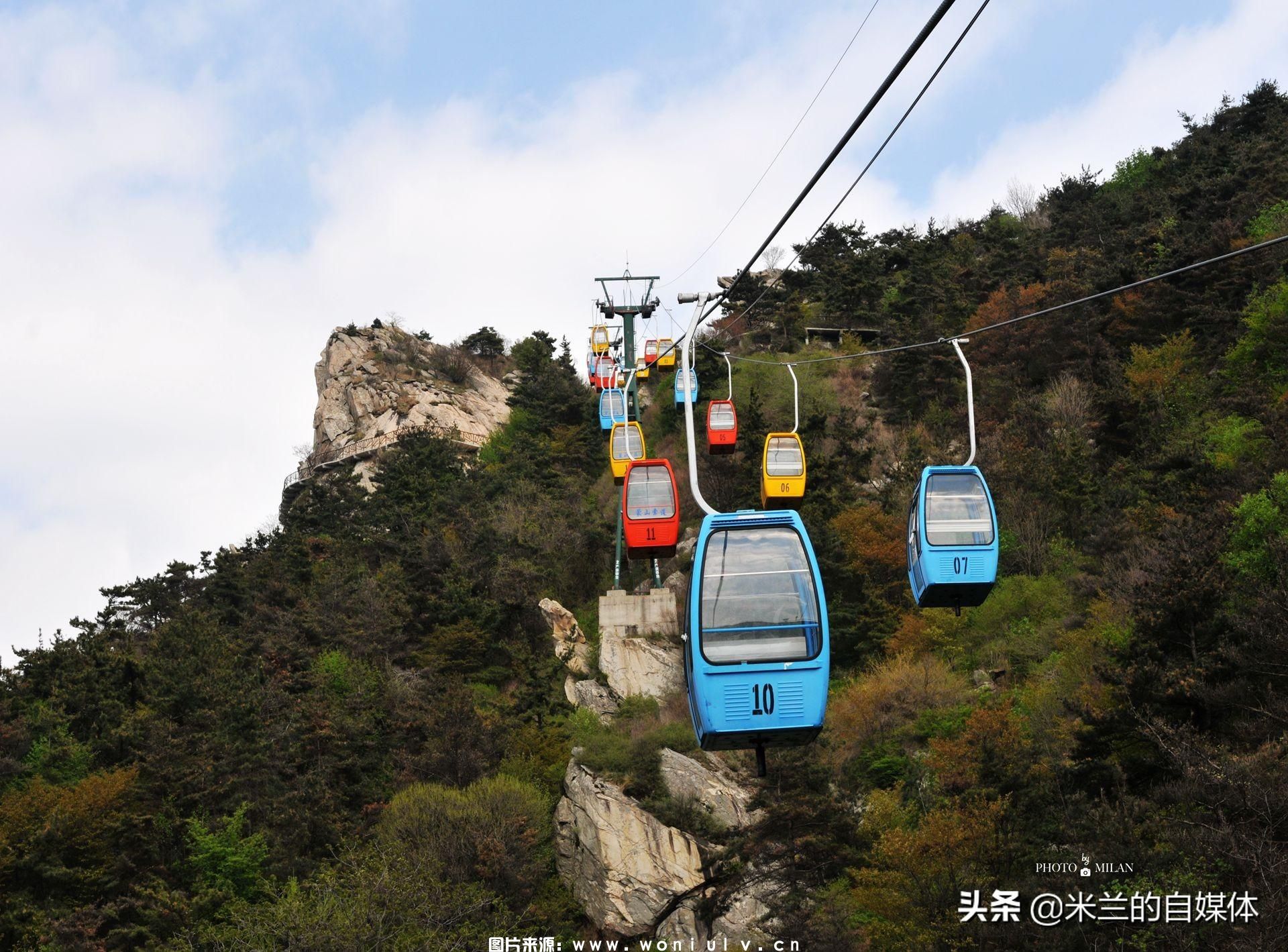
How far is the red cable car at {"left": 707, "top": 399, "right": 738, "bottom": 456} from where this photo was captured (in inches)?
1309

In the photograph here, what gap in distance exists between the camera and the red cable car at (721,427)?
109 feet

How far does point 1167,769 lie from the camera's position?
20391 mm

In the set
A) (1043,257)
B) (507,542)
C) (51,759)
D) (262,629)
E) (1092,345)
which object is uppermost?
(1043,257)

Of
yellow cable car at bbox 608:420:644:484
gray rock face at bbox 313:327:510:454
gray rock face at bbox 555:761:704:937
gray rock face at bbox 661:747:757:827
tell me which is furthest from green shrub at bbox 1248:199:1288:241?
gray rock face at bbox 313:327:510:454

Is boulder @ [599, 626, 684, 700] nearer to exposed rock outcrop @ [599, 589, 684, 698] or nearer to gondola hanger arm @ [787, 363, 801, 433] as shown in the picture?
exposed rock outcrop @ [599, 589, 684, 698]

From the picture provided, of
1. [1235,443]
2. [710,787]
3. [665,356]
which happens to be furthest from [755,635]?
[665,356]

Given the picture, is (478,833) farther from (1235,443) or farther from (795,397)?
(1235,443)

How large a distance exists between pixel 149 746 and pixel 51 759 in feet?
10.3

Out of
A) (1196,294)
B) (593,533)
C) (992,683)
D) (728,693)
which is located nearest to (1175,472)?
(992,683)

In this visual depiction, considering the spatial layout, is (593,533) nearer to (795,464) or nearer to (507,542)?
(507,542)

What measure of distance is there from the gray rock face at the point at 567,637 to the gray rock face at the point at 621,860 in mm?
6839

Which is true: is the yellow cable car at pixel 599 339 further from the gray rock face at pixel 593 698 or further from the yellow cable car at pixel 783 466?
the yellow cable car at pixel 783 466

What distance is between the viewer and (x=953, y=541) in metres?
13.4

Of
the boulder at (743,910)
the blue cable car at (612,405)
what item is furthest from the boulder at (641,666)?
the boulder at (743,910)
